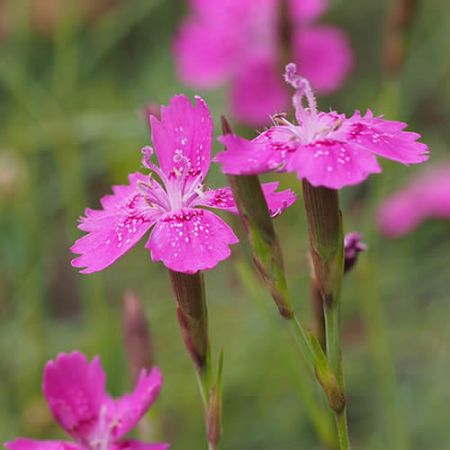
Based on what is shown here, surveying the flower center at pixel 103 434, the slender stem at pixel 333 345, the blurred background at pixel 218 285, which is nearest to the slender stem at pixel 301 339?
the slender stem at pixel 333 345

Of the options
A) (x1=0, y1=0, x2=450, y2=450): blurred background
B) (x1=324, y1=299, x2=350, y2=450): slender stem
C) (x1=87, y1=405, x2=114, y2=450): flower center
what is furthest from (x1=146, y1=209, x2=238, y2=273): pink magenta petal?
(x1=0, y1=0, x2=450, y2=450): blurred background

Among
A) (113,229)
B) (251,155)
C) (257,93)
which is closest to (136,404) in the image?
(113,229)

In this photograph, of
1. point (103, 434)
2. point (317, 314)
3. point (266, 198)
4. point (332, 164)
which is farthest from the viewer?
point (317, 314)

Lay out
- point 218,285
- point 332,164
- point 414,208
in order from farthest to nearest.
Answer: point 218,285, point 414,208, point 332,164

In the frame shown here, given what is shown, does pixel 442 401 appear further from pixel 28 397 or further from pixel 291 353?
pixel 28 397

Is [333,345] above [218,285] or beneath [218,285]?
beneath

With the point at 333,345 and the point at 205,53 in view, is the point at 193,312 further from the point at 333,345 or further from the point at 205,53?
the point at 205,53

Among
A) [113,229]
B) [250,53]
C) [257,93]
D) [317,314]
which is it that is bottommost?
[317,314]

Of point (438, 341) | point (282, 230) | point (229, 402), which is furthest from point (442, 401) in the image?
point (282, 230)
